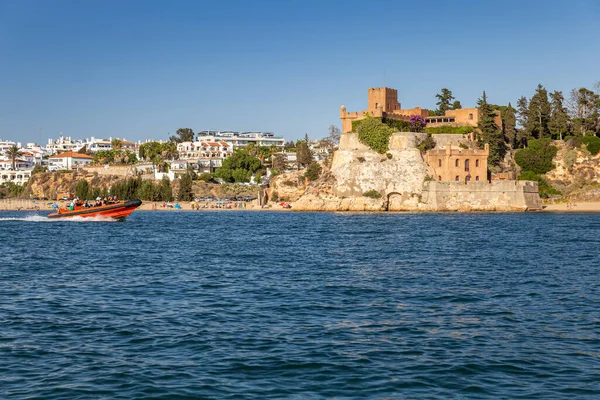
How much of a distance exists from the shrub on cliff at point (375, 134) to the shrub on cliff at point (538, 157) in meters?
18.7

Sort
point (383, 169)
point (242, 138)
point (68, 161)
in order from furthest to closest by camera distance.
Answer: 1. point (242, 138)
2. point (68, 161)
3. point (383, 169)

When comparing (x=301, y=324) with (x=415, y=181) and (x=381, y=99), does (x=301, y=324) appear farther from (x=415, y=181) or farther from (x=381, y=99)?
(x=381, y=99)

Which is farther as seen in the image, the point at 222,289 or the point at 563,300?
the point at 222,289

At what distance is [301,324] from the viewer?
60.6 feet

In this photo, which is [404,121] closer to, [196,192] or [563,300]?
[196,192]

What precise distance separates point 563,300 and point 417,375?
9950mm

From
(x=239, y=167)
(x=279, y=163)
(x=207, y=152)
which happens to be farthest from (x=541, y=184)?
(x=207, y=152)

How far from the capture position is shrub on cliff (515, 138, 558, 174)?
91.9 metres

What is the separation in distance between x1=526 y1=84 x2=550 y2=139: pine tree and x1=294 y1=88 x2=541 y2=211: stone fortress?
41.8ft

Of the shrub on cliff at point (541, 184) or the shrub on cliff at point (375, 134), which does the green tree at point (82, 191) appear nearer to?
the shrub on cliff at point (375, 134)

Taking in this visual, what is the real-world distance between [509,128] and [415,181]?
23486 mm

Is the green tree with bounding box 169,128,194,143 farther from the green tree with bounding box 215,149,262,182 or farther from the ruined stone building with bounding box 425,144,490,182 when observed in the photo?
the ruined stone building with bounding box 425,144,490,182

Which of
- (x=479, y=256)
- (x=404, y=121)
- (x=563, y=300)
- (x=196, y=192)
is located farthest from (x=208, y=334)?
(x=196, y=192)

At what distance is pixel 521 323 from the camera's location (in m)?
18.5
